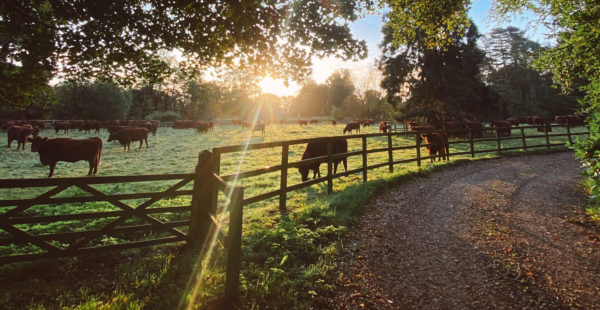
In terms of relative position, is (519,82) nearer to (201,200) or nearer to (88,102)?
(201,200)

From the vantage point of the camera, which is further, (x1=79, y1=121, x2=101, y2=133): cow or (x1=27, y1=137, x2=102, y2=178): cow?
(x1=79, y1=121, x2=101, y2=133): cow

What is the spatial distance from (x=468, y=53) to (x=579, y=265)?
112ft

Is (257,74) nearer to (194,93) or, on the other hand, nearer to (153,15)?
(153,15)

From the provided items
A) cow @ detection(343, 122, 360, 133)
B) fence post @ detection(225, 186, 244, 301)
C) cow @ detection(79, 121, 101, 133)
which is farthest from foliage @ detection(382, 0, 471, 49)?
cow @ detection(79, 121, 101, 133)

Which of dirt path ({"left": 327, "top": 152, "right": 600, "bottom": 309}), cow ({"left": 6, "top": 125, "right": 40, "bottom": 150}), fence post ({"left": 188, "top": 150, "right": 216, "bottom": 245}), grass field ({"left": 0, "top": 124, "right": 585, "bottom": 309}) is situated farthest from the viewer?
cow ({"left": 6, "top": 125, "right": 40, "bottom": 150})

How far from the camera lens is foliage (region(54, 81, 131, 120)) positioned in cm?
4703

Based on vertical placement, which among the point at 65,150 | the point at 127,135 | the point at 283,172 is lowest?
the point at 283,172

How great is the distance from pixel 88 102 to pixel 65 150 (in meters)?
48.3

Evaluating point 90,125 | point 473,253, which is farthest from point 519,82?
point 90,125

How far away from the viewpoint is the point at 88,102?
47188mm

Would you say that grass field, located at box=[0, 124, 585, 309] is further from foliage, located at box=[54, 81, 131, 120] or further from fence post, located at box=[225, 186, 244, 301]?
foliage, located at box=[54, 81, 131, 120]

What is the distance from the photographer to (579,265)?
11.7 feet

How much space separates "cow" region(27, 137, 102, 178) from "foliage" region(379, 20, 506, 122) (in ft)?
99.8

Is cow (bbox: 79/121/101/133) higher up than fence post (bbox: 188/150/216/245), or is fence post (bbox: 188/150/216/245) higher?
cow (bbox: 79/121/101/133)
